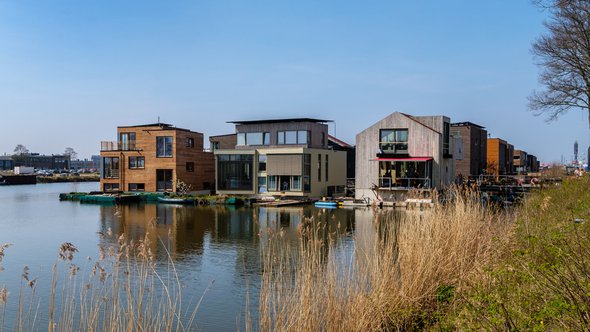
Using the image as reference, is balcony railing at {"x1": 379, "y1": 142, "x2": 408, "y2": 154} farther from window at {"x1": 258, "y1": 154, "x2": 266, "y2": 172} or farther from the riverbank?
the riverbank

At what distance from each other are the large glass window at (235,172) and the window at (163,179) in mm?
4462

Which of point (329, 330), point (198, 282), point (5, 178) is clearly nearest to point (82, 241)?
point (198, 282)

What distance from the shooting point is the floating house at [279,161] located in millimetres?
34969

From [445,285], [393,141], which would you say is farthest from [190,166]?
[445,285]

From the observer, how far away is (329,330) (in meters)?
5.17

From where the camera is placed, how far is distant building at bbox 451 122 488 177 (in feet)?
139

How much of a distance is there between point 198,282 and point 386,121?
23.7 meters

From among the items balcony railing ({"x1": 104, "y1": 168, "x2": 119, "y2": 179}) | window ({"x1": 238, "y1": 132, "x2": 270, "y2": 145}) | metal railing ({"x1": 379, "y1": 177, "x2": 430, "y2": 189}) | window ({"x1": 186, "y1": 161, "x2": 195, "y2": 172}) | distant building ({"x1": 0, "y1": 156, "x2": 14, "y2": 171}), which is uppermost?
window ({"x1": 238, "y1": 132, "x2": 270, "y2": 145})

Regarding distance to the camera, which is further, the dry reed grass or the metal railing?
the metal railing

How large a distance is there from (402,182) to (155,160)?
67.5ft

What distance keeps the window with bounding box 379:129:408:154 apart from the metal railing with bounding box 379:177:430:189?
6.64 ft

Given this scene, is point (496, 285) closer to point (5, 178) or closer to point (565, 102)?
point (565, 102)

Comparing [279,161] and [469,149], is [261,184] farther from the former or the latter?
[469,149]

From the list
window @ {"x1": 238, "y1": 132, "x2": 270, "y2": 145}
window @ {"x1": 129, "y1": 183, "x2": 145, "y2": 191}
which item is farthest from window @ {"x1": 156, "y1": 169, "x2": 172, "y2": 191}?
window @ {"x1": 238, "y1": 132, "x2": 270, "y2": 145}
